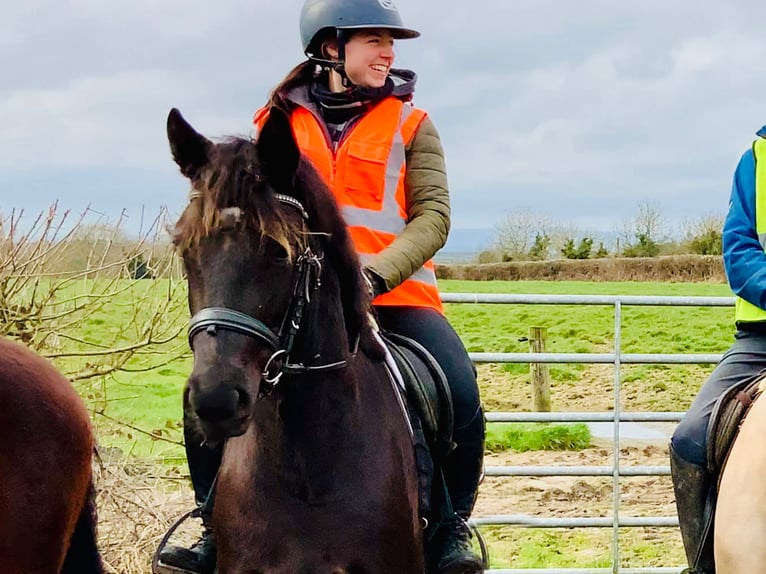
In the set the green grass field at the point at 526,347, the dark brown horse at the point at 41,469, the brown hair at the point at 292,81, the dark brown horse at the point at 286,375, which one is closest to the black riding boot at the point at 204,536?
the dark brown horse at the point at 286,375

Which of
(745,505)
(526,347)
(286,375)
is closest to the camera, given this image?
(286,375)

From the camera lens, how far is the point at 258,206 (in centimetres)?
279

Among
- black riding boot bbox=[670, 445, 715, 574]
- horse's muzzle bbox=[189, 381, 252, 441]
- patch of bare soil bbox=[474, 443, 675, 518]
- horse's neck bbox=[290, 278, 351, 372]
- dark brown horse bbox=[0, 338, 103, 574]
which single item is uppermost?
horse's neck bbox=[290, 278, 351, 372]

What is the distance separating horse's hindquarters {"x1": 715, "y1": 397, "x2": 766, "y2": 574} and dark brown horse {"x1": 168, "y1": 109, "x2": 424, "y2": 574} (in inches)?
40.4

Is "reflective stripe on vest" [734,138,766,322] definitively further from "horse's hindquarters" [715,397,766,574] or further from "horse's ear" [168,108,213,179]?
"horse's ear" [168,108,213,179]

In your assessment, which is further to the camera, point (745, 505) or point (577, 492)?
point (577, 492)

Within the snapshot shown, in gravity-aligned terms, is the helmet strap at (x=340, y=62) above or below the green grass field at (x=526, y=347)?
above

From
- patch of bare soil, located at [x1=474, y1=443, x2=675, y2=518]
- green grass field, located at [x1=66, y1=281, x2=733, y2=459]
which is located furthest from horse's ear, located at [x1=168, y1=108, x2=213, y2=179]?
patch of bare soil, located at [x1=474, y1=443, x2=675, y2=518]

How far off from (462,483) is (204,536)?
1010 mm

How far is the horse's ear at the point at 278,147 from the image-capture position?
9.40ft

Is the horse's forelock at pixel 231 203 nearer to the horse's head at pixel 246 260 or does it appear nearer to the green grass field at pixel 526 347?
the horse's head at pixel 246 260

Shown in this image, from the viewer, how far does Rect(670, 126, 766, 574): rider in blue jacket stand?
3686 mm

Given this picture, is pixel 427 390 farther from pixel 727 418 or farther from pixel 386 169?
pixel 727 418

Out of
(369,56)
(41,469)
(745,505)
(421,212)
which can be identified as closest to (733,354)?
(745,505)
